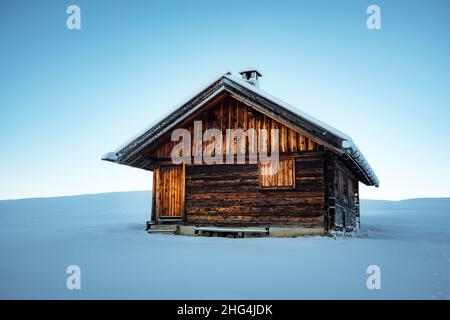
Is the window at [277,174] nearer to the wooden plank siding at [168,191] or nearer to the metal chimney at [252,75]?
the wooden plank siding at [168,191]

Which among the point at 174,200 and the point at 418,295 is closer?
the point at 418,295

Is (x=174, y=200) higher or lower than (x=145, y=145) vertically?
lower

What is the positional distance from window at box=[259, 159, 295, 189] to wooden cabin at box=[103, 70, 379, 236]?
0.11 ft

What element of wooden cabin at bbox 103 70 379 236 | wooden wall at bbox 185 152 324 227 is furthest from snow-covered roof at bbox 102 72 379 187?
wooden wall at bbox 185 152 324 227

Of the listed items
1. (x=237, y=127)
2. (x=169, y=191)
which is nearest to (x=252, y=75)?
(x=237, y=127)

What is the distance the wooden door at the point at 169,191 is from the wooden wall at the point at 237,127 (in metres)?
0.57

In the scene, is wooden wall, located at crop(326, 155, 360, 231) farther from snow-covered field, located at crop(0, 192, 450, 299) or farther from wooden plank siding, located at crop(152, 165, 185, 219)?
wooden plank siding, located at crop(152, 165, 185, 219)

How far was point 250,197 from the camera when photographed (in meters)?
12.7

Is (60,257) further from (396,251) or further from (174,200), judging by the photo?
(396,251)

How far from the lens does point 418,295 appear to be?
5328 mm

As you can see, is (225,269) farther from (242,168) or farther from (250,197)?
(242,168)

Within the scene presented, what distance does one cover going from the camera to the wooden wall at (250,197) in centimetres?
1200

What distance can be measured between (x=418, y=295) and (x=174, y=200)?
9.49m
